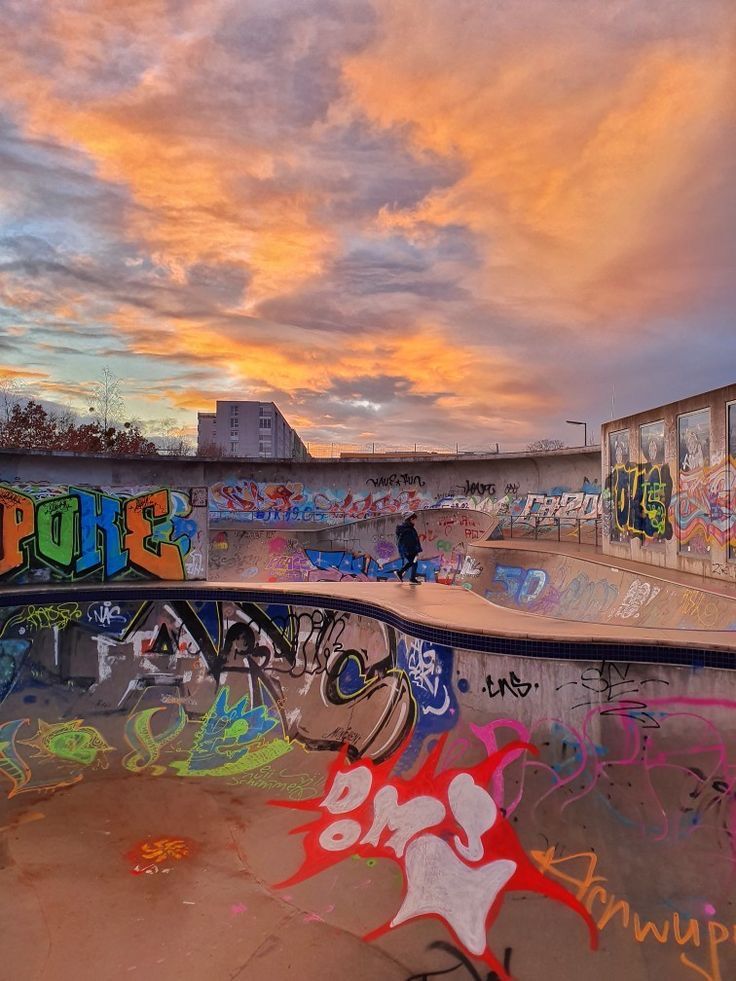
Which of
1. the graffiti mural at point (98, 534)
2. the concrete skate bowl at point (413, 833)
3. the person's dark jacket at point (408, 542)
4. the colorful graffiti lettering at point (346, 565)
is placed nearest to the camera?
the concrete skate bowl at point (413, 833)

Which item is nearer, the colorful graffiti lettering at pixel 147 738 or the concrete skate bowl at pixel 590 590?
the colorful graffiti lettering at pixel 147 738

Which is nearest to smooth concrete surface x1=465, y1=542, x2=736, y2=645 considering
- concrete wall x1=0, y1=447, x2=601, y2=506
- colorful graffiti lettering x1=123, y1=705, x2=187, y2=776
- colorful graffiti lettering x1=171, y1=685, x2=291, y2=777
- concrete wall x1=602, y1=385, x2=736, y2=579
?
→ concrete wall x1=602, y1=385, x2=736, y2=579

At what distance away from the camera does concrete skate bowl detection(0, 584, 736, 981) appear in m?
6.08

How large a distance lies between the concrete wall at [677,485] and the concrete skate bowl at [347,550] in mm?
8039

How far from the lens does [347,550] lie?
28219mm

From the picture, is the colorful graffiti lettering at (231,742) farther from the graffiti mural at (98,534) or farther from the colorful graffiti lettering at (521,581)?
the colorful graffiti lettering at (521,581)

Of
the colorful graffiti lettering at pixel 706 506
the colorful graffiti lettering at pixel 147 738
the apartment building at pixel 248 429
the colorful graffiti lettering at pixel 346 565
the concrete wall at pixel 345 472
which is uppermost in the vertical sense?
the apartment building at pixel 248 429

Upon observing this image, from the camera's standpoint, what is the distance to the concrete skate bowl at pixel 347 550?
91.2 ft

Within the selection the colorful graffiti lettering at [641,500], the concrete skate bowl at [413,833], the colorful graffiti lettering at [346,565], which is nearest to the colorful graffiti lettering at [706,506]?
the colorful graffiti lettering at [641,500]

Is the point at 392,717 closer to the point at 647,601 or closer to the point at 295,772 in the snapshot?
the point at 295,772

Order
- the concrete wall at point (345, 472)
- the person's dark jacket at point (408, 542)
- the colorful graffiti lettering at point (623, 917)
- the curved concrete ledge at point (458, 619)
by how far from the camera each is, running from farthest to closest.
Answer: the concrete wall at point (345, 472) < the person's dark jacket at point (408, 542) < the curved concrete ledge at point (458, 619) < the colorful graffiti lettering at point (623, 917)

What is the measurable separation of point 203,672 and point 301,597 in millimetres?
2662

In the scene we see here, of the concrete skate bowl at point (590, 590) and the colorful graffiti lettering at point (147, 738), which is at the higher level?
the concrete skate bowl at point (590, 590)

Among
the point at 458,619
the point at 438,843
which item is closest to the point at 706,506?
the point at 458,619
